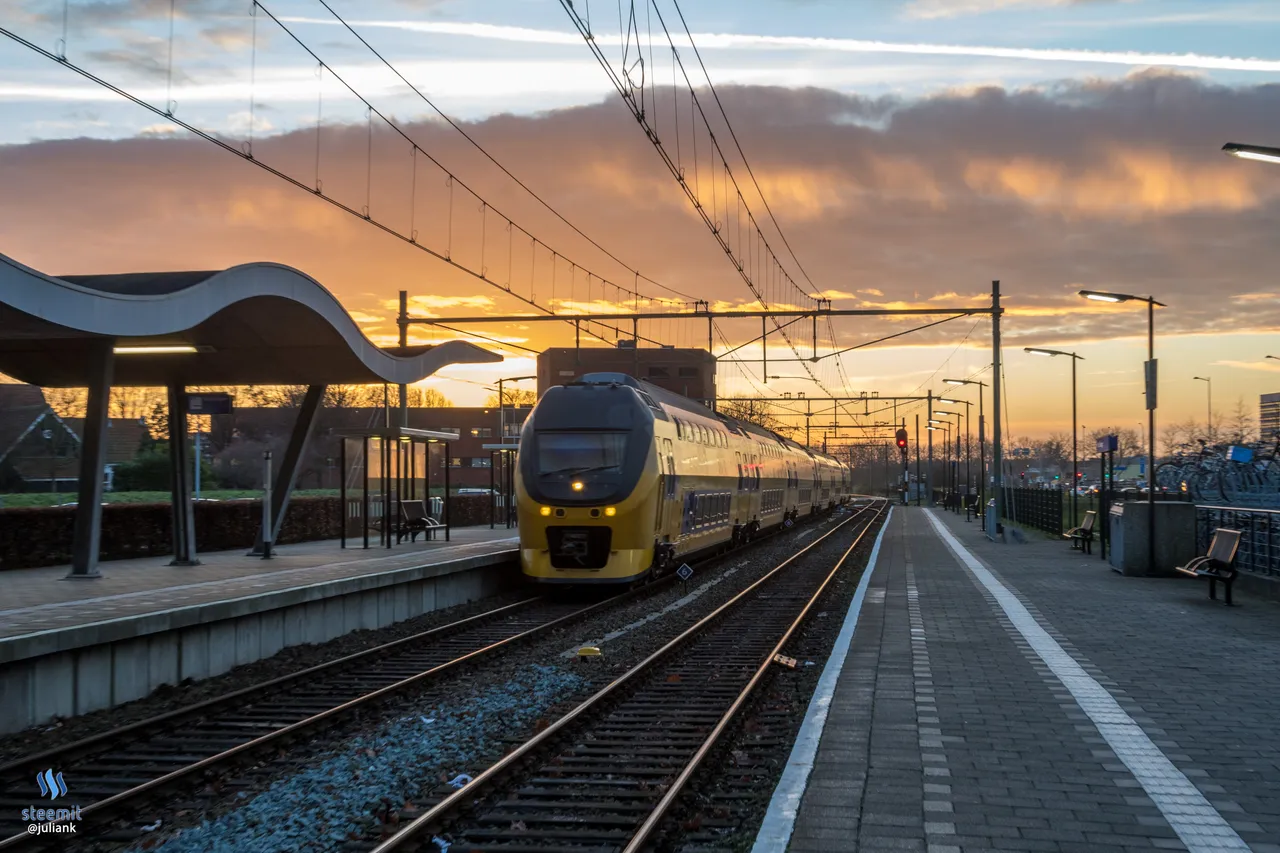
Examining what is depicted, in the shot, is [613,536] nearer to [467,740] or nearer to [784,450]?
[467,740]

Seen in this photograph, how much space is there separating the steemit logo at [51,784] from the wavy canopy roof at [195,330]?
6.03 m

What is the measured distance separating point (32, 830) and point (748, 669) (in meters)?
7.14

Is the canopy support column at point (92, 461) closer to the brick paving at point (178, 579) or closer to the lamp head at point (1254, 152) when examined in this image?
the brick paving at point (178, 579)

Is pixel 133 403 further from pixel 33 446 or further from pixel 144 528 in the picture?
pixel 144 528

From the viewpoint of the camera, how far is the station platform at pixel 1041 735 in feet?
19.1

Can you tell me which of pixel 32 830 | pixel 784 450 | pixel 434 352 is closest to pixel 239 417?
pixel 784 450

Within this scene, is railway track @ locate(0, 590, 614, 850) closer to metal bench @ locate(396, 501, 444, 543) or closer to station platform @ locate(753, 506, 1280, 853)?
station platform @ locate(753, 506, 1280, 853)

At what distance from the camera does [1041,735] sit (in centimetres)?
788

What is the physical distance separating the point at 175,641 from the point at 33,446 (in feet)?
131

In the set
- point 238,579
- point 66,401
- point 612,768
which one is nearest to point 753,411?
point 66,401

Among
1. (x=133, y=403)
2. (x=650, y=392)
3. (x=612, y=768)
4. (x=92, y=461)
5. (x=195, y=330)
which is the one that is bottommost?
(x=612, y=768)

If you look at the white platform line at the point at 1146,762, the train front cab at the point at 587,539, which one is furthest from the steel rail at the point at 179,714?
the white platform line at the point at 1146,762

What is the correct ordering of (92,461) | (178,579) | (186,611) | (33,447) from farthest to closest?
(33,447)
(178,579)
(92,461)
(186,611)

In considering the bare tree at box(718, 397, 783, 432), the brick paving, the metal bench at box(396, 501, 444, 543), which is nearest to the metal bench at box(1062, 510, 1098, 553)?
the brick paving
